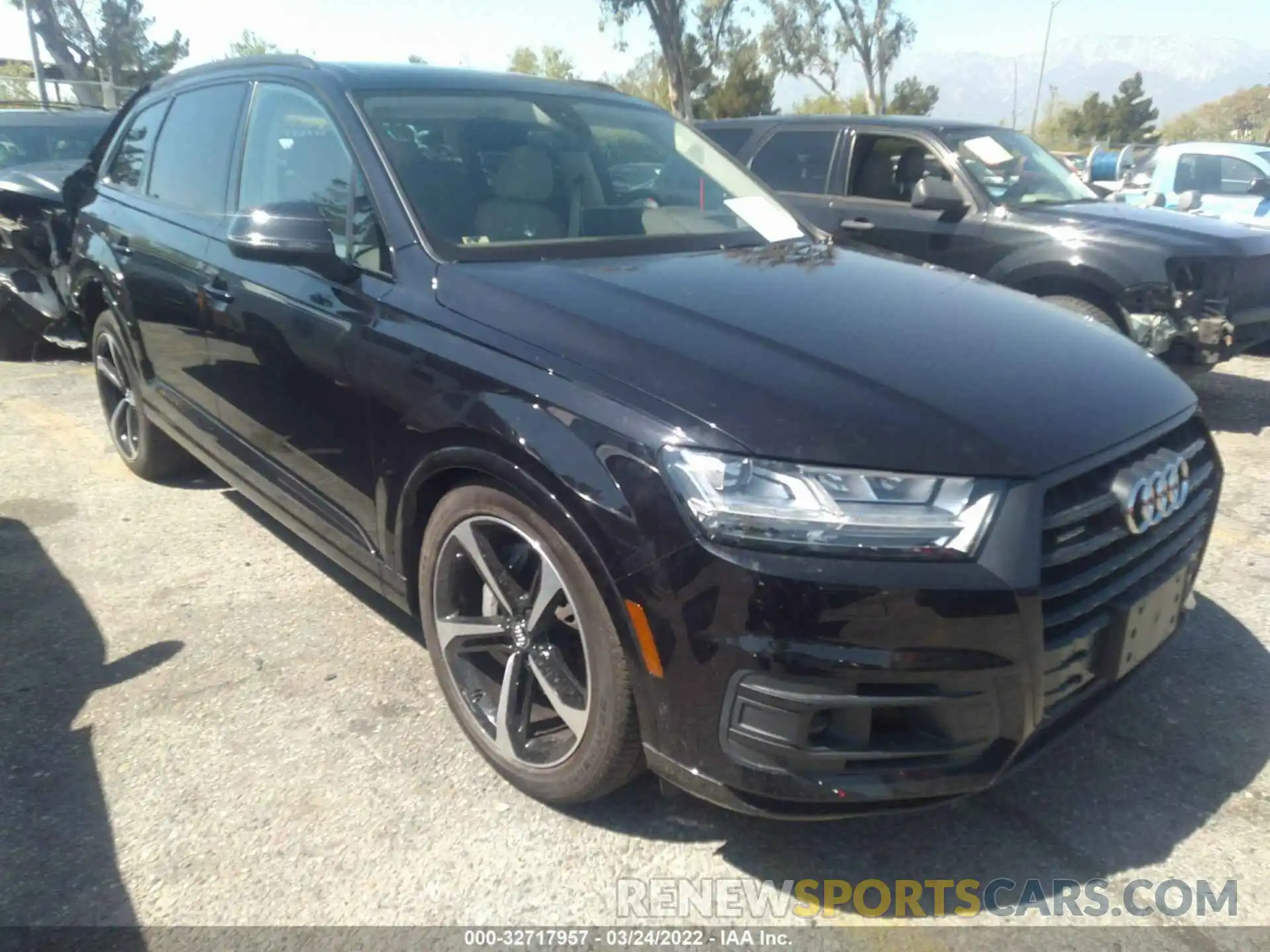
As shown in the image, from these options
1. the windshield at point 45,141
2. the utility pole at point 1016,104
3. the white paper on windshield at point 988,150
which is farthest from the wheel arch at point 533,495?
the utility pole at point 1016,104

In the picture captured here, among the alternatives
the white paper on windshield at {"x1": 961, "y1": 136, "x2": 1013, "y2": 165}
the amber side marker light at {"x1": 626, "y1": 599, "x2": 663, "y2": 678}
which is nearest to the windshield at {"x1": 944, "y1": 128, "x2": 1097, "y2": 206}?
the white paper on windshield at {"x1": 961, "y1": 136, "x2": 1013, "y2": 165}

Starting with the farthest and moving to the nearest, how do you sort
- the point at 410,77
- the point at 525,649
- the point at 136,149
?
the point at 136,149 → the point at 410,77 → the point at 525,649

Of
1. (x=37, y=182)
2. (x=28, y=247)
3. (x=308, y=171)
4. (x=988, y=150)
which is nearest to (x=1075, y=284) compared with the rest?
(x=988, y=150)

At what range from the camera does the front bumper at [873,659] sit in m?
1.92

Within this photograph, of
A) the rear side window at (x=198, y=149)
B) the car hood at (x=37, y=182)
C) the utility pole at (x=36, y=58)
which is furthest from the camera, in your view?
the utility pole at (x=36, y=58)

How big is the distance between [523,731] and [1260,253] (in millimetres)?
5415

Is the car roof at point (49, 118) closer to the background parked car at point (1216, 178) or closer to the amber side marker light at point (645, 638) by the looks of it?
the amber side marker light at point (645, 638)

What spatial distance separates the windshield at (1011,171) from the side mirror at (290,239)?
4654mm

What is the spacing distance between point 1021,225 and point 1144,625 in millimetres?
4258

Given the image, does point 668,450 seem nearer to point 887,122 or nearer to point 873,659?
point 873,659

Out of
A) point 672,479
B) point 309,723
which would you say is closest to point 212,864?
point 309,723

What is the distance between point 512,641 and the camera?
253 cm

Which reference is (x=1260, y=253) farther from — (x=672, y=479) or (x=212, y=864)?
(x=212, y=864)

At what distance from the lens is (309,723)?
9.64 ft
